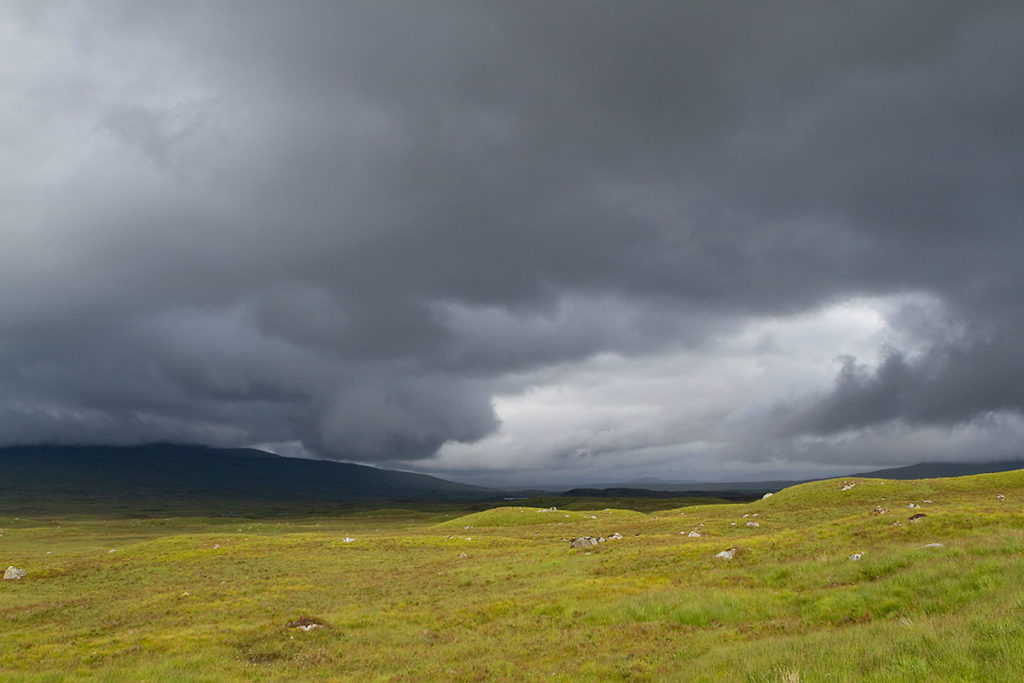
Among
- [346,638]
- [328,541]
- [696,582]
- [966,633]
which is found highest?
[966,633]

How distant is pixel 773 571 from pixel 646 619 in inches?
345

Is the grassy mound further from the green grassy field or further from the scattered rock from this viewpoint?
the scattered rock

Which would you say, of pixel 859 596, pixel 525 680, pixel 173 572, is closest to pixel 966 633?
pixel 859 596

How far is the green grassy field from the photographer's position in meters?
13.5

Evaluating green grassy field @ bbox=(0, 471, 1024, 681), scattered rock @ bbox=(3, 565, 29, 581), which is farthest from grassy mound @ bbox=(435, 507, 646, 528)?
scattered rock @ bbox=(3, 565, 29, 581)

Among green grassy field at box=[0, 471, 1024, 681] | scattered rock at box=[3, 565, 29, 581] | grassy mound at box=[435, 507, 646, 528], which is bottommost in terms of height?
grassy mound at box=[435, 507, 646, 528]

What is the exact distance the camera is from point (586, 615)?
81.4 feet

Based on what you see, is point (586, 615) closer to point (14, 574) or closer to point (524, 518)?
point (14, 574)

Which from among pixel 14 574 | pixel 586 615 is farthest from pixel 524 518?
pixel 586 615

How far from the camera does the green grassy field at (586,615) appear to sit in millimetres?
13477

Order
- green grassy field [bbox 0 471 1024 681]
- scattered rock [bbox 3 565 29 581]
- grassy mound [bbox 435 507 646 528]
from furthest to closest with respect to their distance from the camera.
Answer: grassy mound [bbox 435 507 646 528], scattered rock [bbox 3 565 29 581], green grassy field [bbox 0 471 1024 681]

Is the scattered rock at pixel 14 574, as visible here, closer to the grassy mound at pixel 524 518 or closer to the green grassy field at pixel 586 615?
the green grassy field at pixel 586 615

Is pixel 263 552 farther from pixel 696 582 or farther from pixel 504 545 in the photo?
pixel 696 582

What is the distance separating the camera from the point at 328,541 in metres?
75.7
